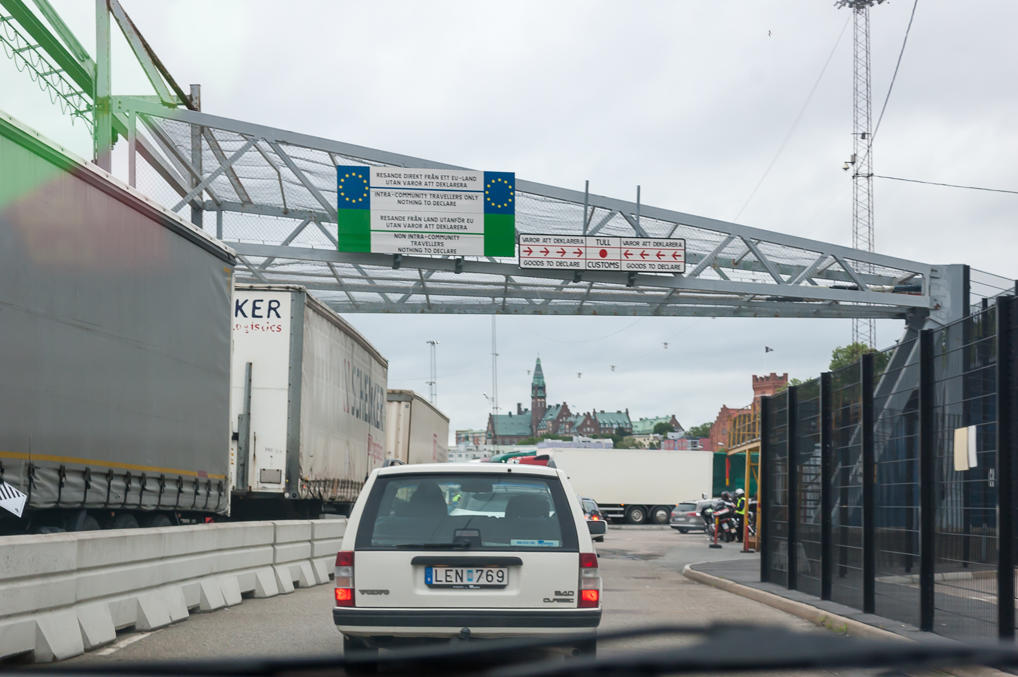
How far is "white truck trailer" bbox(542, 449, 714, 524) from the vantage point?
50.2 metres

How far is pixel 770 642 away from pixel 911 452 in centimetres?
901

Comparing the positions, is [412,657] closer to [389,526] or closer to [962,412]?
[389,526]

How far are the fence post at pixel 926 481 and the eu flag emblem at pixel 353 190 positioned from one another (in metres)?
20.5

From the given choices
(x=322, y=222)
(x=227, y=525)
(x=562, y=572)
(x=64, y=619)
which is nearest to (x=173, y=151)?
(x=322, y=222)

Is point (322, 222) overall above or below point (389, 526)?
above

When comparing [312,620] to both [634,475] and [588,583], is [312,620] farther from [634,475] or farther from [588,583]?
[634,475]

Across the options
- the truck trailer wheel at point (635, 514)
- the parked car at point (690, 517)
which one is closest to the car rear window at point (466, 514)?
the parked car at point (690, 517)

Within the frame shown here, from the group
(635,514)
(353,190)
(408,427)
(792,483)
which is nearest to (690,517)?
(635,514)

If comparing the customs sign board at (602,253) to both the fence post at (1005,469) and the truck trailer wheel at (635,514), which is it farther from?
the truck trailer wheel at (635,514)

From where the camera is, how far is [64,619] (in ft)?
26.9

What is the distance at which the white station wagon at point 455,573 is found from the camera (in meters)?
6.84

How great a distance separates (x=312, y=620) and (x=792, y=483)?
21.7ft

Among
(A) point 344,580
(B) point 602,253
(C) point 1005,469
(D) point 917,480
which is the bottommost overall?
(A) point 344,580

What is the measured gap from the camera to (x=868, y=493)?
37.2 ft
